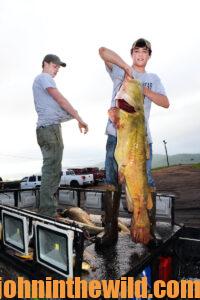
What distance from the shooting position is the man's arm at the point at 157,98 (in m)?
3.32

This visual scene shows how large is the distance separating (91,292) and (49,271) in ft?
1.46

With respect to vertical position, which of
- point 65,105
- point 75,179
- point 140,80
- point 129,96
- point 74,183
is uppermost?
point 140,80

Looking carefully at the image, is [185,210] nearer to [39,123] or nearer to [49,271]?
[39,123]

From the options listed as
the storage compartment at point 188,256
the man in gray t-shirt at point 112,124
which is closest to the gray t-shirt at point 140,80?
the man in gray t-shirt at point 112,124

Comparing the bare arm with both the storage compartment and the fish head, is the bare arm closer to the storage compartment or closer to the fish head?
the fish head

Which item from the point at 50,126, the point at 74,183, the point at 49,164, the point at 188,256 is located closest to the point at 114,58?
the point at 50,126

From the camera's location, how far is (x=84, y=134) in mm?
4074

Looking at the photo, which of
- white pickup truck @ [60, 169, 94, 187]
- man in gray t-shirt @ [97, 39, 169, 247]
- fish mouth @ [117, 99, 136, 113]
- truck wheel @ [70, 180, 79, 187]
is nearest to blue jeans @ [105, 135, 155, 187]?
man in gray t-shirt @ [97, 39, 169, 247]

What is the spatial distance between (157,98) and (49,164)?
1.74m

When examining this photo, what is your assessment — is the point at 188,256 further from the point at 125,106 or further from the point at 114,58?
the point at 114,58

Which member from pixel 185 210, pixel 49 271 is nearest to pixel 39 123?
pixel 49 271

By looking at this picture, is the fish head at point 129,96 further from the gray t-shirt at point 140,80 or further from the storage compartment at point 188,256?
the storage compartment at point 188,256

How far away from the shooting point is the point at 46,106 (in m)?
4.39

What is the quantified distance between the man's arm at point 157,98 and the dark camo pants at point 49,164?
1.57 meters
